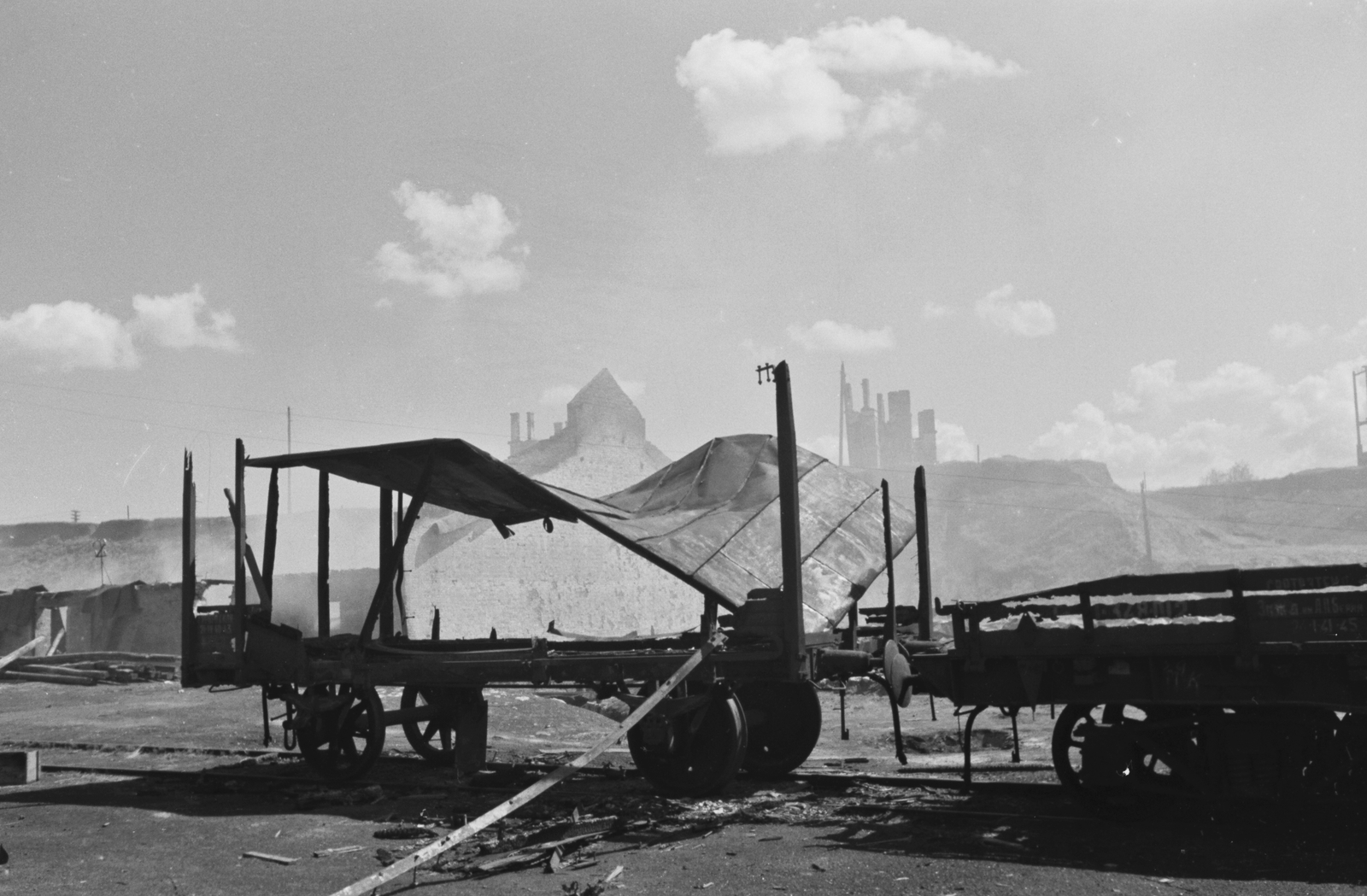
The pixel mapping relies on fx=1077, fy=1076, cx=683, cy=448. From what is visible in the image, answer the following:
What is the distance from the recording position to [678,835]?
6.93 m

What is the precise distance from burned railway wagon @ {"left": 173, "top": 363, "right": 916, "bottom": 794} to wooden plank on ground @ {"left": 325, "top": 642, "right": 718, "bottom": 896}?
0.99ft

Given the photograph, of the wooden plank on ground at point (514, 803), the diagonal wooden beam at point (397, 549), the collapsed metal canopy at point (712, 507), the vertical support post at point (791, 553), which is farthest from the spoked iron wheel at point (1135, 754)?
the diagonal wooden beam at point (397, 549)

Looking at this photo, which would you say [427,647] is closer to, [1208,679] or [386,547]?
[386,547]

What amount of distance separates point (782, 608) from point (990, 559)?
6871cm

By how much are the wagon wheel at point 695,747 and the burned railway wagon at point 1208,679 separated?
74.4 inches

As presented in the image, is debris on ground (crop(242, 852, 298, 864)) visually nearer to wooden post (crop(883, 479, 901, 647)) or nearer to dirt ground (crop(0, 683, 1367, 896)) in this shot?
dirt ground (crop(0, 683, 1367, 896))

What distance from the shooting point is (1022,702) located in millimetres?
7211

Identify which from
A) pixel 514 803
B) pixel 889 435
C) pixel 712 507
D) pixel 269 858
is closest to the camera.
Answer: pixel 514 803

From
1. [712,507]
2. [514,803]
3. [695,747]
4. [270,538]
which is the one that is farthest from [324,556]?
[514,803]

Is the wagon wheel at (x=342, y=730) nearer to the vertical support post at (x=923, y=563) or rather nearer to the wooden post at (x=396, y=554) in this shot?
the wooden post at (x=396, y=554)

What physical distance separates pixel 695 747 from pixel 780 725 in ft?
4.57

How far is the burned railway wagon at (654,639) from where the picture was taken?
26.2ft

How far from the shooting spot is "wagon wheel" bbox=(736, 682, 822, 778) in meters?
9.23

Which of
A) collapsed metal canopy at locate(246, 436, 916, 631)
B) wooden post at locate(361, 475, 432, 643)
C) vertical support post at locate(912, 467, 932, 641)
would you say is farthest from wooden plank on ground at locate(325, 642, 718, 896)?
wooden post at locate(361, 475, 432, 643)
